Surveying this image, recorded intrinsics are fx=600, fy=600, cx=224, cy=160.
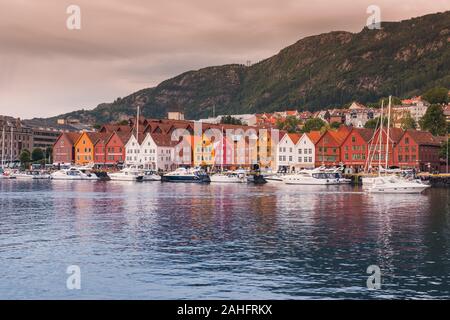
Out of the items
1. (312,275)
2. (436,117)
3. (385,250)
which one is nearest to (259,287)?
(312,275)

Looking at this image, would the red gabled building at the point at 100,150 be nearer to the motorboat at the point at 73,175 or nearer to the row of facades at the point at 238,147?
the row of facades at the point at 238,147

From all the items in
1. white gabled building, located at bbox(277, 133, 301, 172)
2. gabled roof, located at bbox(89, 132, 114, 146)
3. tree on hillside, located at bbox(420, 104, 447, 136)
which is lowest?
white gabled building, located at bbox(277, 133, 301, 172)

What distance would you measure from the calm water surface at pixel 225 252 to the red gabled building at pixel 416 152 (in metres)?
80.5

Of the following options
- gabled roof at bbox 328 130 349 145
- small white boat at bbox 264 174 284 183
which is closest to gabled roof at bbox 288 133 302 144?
gabled roof at bbox 328 130 349 145

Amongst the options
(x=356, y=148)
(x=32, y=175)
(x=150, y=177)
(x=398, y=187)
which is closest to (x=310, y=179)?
(x=356, y=148)

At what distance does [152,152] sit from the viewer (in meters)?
173

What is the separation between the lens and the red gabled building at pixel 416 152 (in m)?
140

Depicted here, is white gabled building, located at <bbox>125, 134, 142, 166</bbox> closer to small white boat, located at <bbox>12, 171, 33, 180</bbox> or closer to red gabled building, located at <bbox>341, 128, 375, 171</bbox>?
small white boat, located at <bbox>12, 171, 33, 180</bbox>

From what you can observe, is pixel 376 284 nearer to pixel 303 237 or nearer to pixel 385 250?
pixel 385 250

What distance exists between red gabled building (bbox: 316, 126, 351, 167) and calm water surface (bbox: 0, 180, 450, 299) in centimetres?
9530

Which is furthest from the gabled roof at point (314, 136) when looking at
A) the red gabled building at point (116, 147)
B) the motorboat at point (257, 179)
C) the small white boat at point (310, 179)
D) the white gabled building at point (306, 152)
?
the red gabled building at point (116, 147)

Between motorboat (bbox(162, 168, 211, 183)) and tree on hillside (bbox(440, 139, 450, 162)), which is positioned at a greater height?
tree on hillside (bbox(440, 139, 450, 162))

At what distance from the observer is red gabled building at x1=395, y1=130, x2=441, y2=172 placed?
13988cm

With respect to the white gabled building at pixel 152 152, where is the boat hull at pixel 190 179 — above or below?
below
